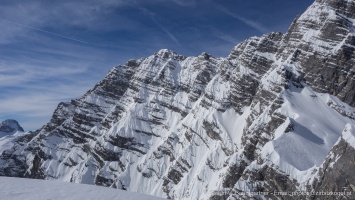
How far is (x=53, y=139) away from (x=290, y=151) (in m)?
150

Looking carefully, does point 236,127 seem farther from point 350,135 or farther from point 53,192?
point 53,192

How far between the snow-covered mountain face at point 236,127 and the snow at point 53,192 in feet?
119

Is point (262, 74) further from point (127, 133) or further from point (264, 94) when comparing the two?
point (127, 133)

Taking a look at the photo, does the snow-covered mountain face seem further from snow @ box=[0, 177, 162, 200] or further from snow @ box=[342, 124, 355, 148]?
snow @ box=[0, 177, 162, 200]

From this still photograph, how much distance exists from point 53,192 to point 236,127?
12190 centimetres

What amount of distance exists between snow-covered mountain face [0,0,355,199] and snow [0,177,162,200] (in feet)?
119

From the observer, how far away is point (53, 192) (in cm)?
983

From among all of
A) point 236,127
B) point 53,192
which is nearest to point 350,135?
point 53,192

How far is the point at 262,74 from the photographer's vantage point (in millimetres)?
132250

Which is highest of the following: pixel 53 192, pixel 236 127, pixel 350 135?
pixel 236 127

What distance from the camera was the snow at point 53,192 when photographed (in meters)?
9.41

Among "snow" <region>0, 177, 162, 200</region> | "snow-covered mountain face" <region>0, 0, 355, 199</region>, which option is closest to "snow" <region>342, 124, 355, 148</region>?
"snow-covered mountain face" <region>0, 0, 355, 199</region>

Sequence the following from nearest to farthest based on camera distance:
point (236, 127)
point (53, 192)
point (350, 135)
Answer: point (53, 192)
point (350, 135)
point (236, 127)

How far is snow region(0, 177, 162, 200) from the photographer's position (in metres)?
9.41
